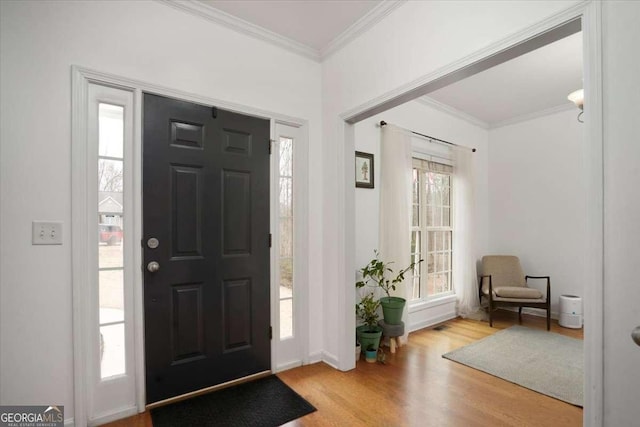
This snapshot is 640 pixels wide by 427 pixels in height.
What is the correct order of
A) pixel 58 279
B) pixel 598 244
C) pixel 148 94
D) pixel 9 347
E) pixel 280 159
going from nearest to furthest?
pixel 598 244
pixel 9 347
pixel 58 279
pixel 148 94
pixel 280 159

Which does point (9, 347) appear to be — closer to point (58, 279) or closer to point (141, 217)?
point (58, 279)

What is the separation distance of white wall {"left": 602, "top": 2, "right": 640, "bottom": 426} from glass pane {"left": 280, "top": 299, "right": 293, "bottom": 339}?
201cm

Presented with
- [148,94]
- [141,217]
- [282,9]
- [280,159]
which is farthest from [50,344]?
[282,9]

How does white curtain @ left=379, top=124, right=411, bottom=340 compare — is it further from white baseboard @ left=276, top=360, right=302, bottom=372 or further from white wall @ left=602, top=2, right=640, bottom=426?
white wall @ left=602, top=2, right=640, bottom=426

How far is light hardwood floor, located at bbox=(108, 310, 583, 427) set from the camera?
1955 millimetres

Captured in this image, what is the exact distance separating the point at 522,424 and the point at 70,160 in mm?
3156

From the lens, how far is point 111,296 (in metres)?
1.97

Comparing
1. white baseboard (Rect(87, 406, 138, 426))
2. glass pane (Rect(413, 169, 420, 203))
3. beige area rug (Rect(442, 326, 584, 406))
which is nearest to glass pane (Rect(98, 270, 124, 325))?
white baseboard (Rect(87, 406, 138, 426))

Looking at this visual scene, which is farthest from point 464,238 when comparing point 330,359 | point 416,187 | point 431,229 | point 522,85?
point 330,359

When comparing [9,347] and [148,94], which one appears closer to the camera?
[9,347]

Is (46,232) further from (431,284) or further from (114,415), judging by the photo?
(431,284)

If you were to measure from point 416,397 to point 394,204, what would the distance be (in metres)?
1.81

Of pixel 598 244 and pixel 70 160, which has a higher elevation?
pixel 70 160

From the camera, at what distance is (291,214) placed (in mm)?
2721
